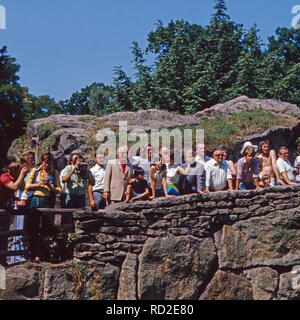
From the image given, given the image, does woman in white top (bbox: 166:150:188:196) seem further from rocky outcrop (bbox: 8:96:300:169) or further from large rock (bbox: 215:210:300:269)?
rocky outcrop (bbox: 8:96:300:169)

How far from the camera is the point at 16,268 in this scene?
8234 millimetres

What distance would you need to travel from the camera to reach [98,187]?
9422 millimetres

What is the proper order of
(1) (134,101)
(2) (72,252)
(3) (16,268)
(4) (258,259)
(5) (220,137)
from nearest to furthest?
(3) (16,268) < (2) (72,252) < (4) (258,259) < (5) (220,137) < (1) (134,101)

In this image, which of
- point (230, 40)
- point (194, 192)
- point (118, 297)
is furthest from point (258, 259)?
point (230, 40)

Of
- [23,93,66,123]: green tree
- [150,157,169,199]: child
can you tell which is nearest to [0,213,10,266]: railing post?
[150,157,169,199]: child

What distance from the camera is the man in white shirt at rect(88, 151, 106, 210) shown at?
9.04 m

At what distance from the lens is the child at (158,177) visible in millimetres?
9070

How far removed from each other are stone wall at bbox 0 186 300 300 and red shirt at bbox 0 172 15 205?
107 centimetres

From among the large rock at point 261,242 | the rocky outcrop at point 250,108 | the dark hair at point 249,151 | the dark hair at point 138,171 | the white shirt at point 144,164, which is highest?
the rocky outcrop at point 250,108

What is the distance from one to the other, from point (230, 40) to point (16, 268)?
19.3 m

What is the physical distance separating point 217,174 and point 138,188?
1.47 m

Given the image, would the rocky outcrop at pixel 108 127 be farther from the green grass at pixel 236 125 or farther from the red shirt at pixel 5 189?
the red shirt at pixel 5 189

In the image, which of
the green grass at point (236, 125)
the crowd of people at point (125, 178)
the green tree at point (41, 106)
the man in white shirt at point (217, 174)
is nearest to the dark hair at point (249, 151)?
the crowd of people at point (125, 178)

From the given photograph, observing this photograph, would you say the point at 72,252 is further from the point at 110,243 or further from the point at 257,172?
the point at 257,172
